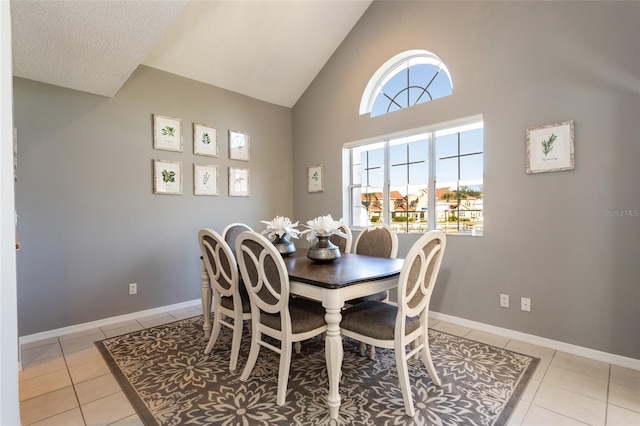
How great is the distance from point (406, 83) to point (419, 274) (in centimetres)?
260

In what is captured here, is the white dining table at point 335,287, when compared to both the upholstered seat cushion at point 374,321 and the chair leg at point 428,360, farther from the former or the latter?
the chair leg at point 428,360

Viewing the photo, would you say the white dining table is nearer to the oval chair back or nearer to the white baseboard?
the oval chair back

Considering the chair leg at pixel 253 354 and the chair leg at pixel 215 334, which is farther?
the chair leg at pixel 215 334

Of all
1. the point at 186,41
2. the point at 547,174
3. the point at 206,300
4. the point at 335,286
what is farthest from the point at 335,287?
the point at 186,41

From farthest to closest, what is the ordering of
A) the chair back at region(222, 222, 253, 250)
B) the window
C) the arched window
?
the arched window → the chair back at region(222, 222, 253, 250) → the window

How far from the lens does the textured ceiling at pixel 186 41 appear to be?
6.95 ft

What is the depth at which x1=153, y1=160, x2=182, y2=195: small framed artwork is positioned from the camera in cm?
347

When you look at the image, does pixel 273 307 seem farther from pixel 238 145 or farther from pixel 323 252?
pixel 238 145

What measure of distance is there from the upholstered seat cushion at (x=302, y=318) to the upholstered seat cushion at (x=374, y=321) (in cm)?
16

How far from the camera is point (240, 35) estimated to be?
3531mm

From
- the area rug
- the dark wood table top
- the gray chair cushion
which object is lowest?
the area rug


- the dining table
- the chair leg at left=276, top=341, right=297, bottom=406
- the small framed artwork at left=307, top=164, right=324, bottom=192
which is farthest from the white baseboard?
the small framed artwork at left=307, top=164, right=324, bottom=192

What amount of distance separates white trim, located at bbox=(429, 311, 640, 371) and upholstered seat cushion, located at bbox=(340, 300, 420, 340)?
1.35m

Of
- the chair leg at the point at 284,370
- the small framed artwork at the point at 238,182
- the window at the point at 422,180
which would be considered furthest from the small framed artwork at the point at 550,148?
the small framed artwork at the point at 238,182
